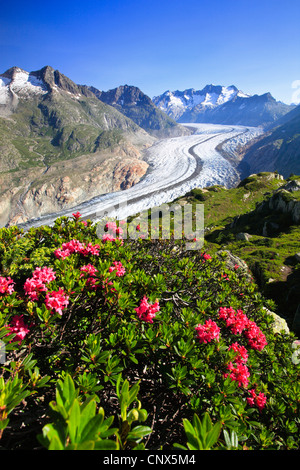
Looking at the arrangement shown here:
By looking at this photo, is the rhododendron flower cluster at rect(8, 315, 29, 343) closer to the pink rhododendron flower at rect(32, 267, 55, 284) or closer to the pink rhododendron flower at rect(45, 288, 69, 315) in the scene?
the pink rhododendron flower at rect(45, 288, 69, 315)

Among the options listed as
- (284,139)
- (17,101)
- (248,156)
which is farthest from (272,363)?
(17,101)

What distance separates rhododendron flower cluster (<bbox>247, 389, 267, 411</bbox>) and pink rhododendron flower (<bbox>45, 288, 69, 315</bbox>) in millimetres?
2441

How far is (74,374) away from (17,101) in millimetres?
185769

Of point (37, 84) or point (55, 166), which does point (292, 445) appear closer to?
point (55, 166)

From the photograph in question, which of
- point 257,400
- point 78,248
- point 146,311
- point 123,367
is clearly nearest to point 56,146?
point 78,248

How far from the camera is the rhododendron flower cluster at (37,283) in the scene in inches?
86.0

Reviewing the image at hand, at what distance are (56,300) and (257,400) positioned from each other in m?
2.68

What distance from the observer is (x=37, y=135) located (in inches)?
5103

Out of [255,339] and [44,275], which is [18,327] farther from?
[255,339]

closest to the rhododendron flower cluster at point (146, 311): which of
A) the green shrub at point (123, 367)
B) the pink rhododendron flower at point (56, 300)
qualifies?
the green shrub at point (123, 367)

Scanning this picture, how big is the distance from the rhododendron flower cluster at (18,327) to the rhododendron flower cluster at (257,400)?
2632 mm

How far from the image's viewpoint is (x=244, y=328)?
10.3 feet

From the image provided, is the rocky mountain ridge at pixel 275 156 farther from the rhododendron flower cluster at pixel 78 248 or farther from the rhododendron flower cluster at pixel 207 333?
the rhododendron flower cluster at pixel 207 333

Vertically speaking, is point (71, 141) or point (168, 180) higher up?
point (71, 141)
